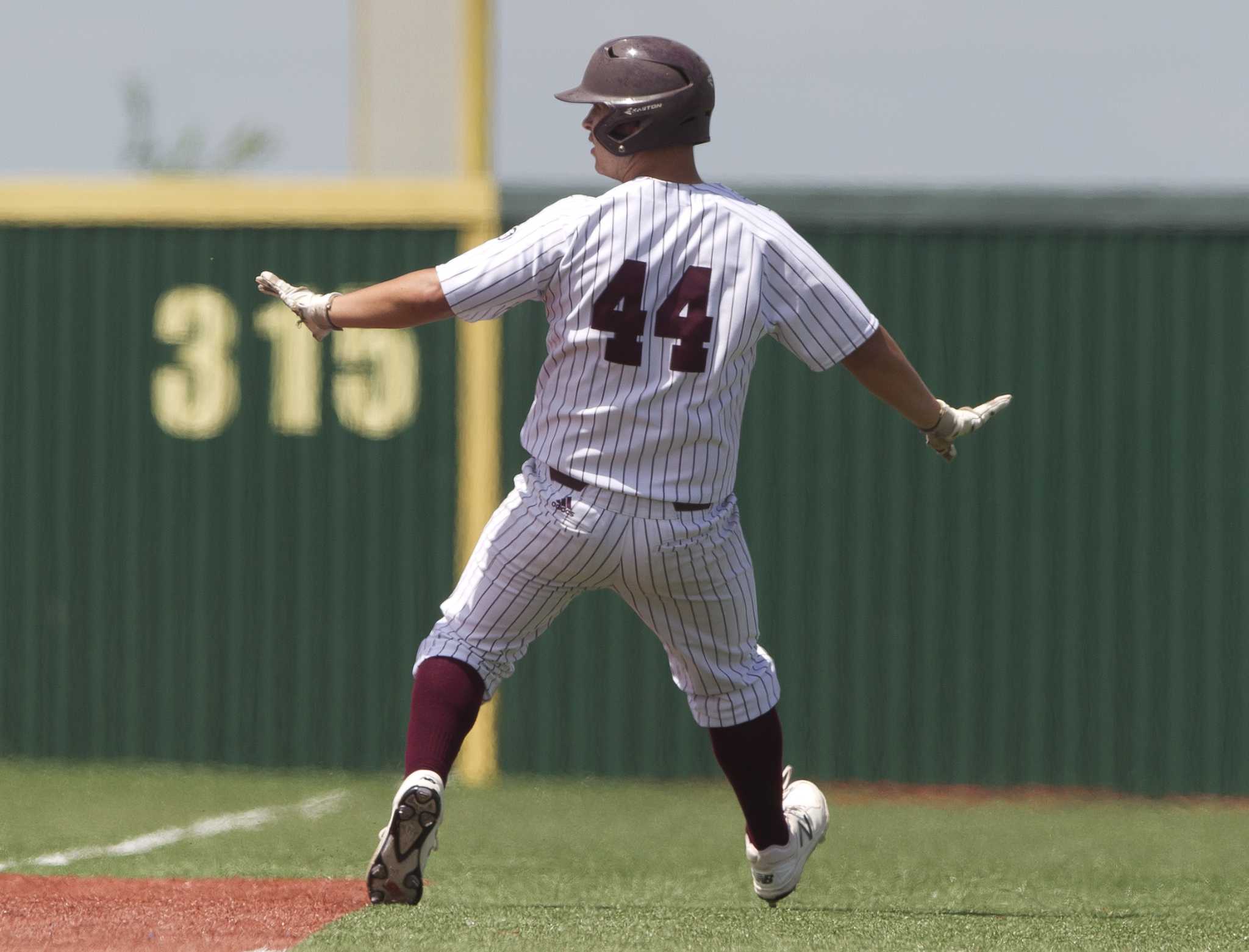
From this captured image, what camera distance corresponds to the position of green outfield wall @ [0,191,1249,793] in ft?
26.7

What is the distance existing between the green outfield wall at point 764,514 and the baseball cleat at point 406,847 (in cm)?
464

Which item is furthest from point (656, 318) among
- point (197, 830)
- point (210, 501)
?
point (210, 501)

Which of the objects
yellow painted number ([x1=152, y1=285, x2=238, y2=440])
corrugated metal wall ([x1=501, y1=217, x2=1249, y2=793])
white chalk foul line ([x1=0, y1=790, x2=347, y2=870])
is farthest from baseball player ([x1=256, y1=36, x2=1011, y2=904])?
yellow painted number ([x1=152, y1=285, x2=238, y2=440])

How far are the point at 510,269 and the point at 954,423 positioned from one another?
108 centimetres

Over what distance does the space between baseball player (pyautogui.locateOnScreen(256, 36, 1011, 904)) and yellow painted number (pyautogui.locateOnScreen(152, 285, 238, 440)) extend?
16.1 ft

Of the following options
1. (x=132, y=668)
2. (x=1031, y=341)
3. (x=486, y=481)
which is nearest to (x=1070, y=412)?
(x=1031, y=341)

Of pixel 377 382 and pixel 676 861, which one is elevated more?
pixel 377 382

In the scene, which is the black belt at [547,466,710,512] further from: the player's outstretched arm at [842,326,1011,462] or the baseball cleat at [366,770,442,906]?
the baseball cleat at [366,770,442,906]

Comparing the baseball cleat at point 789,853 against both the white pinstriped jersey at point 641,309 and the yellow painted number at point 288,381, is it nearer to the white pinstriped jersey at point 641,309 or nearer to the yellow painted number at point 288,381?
the white pinstriped jersey at point 641,309

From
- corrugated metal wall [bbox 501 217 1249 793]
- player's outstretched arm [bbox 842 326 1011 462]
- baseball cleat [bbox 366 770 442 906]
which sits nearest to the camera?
baseball cleat [bbox 366 770 442 906]

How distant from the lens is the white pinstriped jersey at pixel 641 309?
12.1 ft

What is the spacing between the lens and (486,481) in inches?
335

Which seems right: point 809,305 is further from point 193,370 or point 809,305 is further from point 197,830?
point 193,370

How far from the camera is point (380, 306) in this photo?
3746 mm
